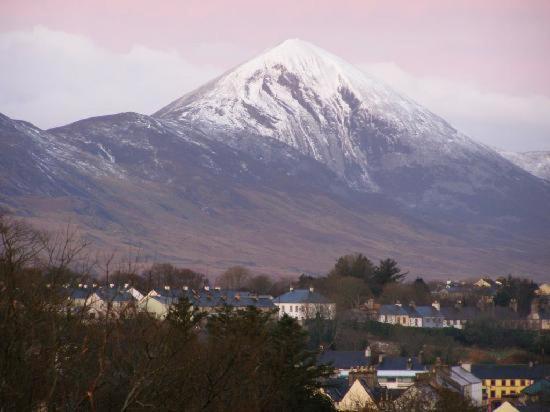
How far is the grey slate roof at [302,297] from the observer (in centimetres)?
10325

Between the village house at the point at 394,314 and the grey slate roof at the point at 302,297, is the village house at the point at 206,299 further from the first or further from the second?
the village house at the point at 394,314

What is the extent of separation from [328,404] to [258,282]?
9453 cm

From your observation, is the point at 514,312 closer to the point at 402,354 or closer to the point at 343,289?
the point at 343,289

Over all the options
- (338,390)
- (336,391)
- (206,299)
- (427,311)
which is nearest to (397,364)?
(338,390)

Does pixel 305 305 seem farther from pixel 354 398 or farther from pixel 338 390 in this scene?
pixel 354 398

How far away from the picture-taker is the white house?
315 ft

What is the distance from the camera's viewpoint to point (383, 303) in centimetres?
10850

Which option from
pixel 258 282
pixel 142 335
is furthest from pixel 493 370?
pixel 258 282

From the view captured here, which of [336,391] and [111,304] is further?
[336,391]

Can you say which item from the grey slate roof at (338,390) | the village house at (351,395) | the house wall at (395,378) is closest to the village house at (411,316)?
the house wall at (395,378)

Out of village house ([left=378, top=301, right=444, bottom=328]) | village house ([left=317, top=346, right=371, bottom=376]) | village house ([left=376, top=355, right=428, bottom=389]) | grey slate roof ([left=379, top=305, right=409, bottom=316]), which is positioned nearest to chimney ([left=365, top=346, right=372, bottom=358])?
village house ([left=317, top=346, right=371, bottom=376])

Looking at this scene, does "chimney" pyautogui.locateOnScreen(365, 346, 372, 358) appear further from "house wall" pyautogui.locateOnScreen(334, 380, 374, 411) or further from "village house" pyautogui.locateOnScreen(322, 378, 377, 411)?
"house wall" pyautogui.locateOnScreen(334, 380, 374, 411)

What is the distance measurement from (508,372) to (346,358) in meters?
7.69

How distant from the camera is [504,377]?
6931 centimetres
